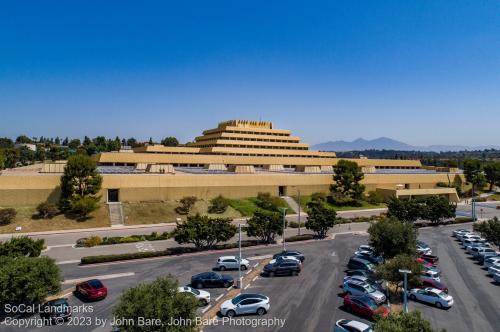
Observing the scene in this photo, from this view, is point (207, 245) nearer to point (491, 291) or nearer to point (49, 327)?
point (49, 327)

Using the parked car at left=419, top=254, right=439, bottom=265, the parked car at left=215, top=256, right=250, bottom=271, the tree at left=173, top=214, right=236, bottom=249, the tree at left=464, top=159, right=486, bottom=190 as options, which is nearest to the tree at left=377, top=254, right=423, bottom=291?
the parked car at left=419, top=254, right=439, bottom=265

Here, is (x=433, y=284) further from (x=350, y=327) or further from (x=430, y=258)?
(x=350, y=327)

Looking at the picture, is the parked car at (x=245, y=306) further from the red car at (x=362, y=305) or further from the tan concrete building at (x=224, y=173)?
the tan concrete building at (x=224, y=173)

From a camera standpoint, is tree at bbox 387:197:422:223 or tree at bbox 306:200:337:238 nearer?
tree at bbox 306:200:337:238

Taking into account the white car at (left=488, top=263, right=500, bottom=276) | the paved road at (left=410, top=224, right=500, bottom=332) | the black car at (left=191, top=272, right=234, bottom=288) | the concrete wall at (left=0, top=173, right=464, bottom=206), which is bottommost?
the paved road at (left=410, top=224, right=500, bottom=332)

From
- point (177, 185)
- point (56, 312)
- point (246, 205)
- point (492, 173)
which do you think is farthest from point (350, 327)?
point (492, 173)

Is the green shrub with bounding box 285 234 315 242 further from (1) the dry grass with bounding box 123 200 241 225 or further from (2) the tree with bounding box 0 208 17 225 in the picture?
(2) the tree with bounding box 0 208 17 225
